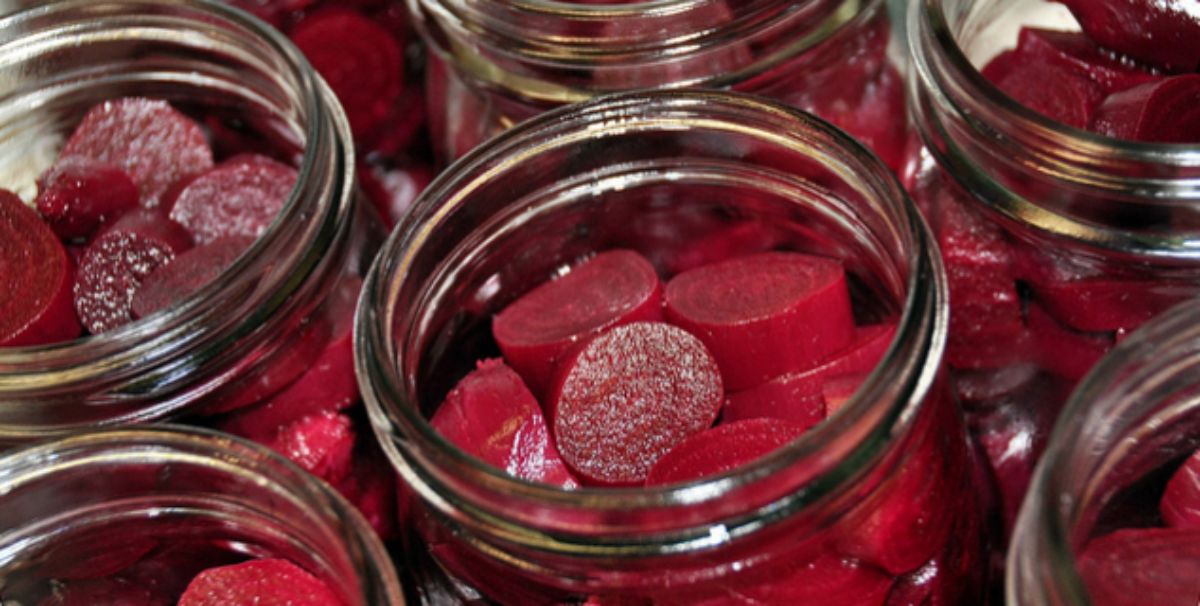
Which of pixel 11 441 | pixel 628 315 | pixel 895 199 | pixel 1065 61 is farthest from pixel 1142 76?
pixel 11 441

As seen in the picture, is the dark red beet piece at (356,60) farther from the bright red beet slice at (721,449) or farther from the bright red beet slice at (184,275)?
the bright red beet slice at (721,449)

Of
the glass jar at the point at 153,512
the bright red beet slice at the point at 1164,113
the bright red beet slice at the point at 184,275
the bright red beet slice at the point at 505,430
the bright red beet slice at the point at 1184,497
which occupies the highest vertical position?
the bright red beet slice at the point at 1164,113

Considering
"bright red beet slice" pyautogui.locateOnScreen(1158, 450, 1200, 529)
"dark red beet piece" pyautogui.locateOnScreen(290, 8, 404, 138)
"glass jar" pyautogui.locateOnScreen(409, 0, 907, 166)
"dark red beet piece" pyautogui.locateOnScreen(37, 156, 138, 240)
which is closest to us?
"bright red beet slice" pyautogui.locateOnScreen(1158, 450, 1200, 529)

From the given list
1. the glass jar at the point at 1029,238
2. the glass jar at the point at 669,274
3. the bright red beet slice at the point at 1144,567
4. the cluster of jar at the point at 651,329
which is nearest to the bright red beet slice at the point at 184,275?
the cluster of jar at the point at 651,329

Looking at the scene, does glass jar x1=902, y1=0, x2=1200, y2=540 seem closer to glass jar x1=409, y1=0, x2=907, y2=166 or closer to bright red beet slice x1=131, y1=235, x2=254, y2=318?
glass jar x1=409, y1=0, x2=907, y2=166

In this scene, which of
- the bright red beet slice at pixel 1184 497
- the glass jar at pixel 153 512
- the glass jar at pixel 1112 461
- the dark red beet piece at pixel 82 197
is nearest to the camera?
the glass jar at pixel 1112 461

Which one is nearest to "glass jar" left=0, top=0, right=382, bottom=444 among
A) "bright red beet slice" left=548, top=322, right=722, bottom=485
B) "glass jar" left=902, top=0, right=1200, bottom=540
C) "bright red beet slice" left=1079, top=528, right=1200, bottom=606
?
"bright red beet slice" left=548, top=322, right=722, bottom=485

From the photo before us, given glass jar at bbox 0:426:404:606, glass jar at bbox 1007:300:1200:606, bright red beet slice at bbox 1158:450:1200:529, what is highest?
glass jar at bbox 1007:300:1200:606
